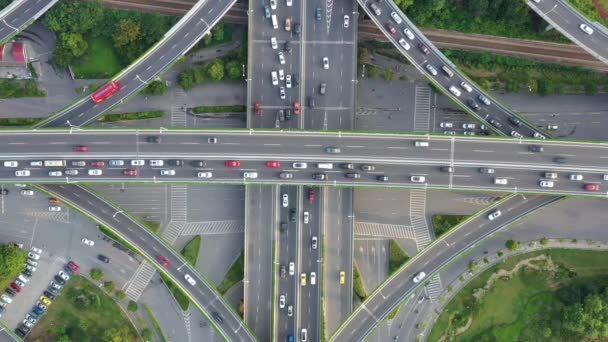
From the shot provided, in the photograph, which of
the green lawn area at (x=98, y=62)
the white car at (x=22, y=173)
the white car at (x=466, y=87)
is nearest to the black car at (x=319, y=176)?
the white car at (x=466, y=87)

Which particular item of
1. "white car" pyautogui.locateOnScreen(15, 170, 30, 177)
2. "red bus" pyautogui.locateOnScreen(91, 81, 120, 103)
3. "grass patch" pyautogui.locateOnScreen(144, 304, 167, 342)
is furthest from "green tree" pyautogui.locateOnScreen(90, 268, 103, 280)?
"red bus" pyautogui.locateOnScreen(91, 81, 120, 103)

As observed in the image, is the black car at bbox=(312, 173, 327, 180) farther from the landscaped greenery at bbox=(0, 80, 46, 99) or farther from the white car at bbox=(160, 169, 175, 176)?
the landscaped greenery at bbox=(0, 80, 46, 99)

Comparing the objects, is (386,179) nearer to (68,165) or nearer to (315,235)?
(315,235)

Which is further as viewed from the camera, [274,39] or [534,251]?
[534,251]

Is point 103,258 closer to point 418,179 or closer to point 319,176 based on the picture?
point 319,176

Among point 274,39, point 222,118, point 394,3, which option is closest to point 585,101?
point 394,3

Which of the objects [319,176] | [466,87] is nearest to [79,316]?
[319,176]

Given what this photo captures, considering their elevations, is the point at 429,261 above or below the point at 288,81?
below
